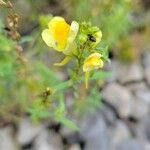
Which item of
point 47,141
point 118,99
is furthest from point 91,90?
point 118,99

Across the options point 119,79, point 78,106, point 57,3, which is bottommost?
point 78,106

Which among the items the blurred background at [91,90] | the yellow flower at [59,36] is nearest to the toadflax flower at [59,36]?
the yellow flower at [59,36]

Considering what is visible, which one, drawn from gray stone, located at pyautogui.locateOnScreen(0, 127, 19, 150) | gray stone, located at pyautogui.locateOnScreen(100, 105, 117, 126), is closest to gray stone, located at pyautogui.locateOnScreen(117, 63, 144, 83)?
gray stone, located at pyautogui.locateOnScreen(100, 105, 117, 126)

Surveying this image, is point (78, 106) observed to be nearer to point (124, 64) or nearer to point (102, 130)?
point (102, 130)

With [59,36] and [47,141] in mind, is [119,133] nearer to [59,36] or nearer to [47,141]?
[47,141]

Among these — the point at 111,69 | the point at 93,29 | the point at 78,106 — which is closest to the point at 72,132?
the point at 78,106

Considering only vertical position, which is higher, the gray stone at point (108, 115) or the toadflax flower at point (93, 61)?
the gray stone at point (108, 115)

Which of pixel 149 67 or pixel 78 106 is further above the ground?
pixel 149 67

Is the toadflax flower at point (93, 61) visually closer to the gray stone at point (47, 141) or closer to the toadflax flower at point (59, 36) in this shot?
the toadflax flower at point (59, 36)

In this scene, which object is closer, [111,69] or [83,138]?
[83,138]
